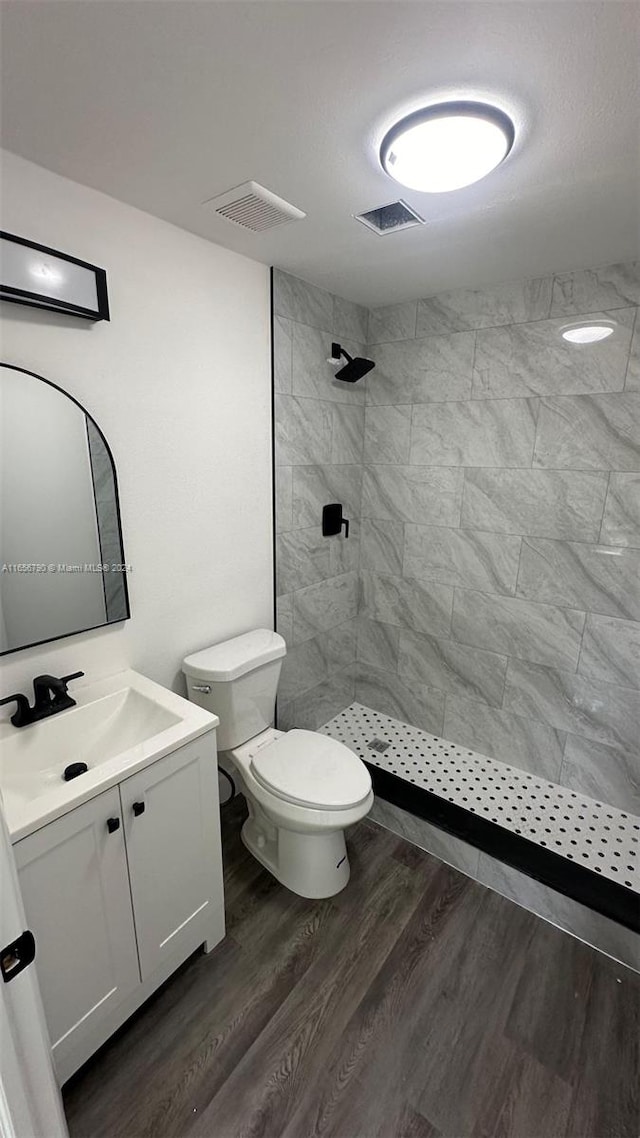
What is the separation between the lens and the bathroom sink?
43.1 inches

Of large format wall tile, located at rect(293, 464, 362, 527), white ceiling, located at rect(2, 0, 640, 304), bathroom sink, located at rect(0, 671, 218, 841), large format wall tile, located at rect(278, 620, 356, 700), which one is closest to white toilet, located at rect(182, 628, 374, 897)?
bathroom sink, located at rect(0, 671, 218, 841)

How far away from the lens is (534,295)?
1.96 metres

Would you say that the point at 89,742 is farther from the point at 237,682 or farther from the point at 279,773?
the point at 279,773

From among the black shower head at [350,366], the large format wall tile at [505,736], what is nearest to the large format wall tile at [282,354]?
the black shower head at [350,366]

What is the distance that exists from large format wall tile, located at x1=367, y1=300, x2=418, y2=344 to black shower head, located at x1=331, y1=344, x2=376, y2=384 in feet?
0.89

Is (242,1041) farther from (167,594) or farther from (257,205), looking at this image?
(257,205)

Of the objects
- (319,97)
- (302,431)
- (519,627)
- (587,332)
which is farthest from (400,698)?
(319,97)

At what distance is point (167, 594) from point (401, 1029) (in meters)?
1.54

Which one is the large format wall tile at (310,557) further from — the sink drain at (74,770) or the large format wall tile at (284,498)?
the sink drain at (74,770)

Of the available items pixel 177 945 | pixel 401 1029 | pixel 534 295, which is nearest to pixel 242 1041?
pixel 177 945

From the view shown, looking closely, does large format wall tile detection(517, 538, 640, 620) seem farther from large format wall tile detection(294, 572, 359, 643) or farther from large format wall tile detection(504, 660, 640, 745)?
large format wall tile detection(294, 572, 359, 643)

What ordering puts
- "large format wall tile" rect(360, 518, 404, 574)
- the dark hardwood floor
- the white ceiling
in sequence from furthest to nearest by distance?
"large format wall tile" rect(360, 518, 404, 574), the dark hardwood floor, the white ceiling

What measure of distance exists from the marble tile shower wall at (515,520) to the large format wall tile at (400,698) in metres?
0.02

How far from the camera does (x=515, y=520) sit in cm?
216
